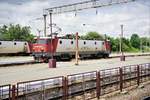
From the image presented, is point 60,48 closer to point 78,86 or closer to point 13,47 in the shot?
point 13,47

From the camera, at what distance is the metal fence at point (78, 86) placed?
11.8m

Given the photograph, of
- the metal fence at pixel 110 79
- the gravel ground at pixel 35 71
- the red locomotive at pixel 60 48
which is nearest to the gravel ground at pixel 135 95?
the metal fence at pixel 110 79

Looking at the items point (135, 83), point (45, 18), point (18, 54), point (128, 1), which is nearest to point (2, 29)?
point (18, 54)

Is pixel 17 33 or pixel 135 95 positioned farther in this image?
pixel 17 33

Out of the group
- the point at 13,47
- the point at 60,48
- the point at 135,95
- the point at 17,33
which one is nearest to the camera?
the point at 135,95

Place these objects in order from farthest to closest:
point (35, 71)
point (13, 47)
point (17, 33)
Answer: point (17, 33)
point (13, 47)
point (35, 71)

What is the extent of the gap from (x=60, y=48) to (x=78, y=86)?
25363mm

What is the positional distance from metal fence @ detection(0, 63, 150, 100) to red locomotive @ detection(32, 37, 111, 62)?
64.6 ft

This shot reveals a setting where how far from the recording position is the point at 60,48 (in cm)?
4000

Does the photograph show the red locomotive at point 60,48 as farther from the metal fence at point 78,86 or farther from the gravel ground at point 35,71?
the metal fence at point 78,86

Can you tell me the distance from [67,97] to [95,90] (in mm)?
2443

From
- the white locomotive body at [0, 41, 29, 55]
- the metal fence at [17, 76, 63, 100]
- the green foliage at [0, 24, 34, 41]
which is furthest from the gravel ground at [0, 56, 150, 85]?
the green foliage at [0, 24, 34, 41]

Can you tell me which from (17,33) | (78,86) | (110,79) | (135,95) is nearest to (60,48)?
(110,79)

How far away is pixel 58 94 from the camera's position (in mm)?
13211
